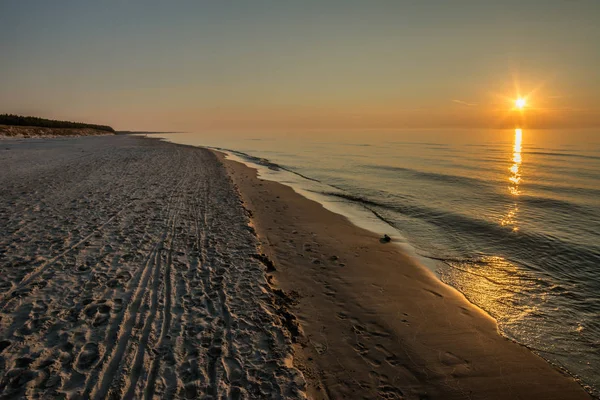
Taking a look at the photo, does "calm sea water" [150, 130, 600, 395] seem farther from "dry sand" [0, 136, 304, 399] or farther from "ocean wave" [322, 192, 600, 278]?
"dry sand" [0, 136, 304, 399]

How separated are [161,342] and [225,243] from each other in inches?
177

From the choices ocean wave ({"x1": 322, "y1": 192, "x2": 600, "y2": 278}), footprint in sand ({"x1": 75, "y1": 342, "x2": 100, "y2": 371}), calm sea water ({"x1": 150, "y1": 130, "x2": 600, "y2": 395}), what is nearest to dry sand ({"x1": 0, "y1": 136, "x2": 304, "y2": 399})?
footprint in sand ({"x1": 75, "y1": 342, "x2": 100, "y2": 371})

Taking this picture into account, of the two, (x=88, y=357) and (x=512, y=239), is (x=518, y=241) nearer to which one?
(x=512, y=239)

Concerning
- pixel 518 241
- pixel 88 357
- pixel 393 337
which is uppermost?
pixel 518 241

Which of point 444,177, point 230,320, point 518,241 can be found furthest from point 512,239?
point 444,177

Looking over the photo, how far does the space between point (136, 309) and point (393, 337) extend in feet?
15.1

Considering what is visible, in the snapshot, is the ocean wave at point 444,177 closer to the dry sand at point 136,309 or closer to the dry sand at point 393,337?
the dry sand at point 393,337

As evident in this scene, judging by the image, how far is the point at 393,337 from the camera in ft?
18.4

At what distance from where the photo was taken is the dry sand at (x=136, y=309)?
417cm

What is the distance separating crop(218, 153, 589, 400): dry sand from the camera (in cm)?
455

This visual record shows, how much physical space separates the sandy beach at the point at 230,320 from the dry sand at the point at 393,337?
0.03 m

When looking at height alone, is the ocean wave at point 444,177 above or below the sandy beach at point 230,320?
above

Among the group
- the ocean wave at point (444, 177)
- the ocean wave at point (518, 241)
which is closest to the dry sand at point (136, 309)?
the ocean wave at point (518, 241)

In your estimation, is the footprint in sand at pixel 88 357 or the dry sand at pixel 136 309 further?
the footprint in sand at pixel 88 357
